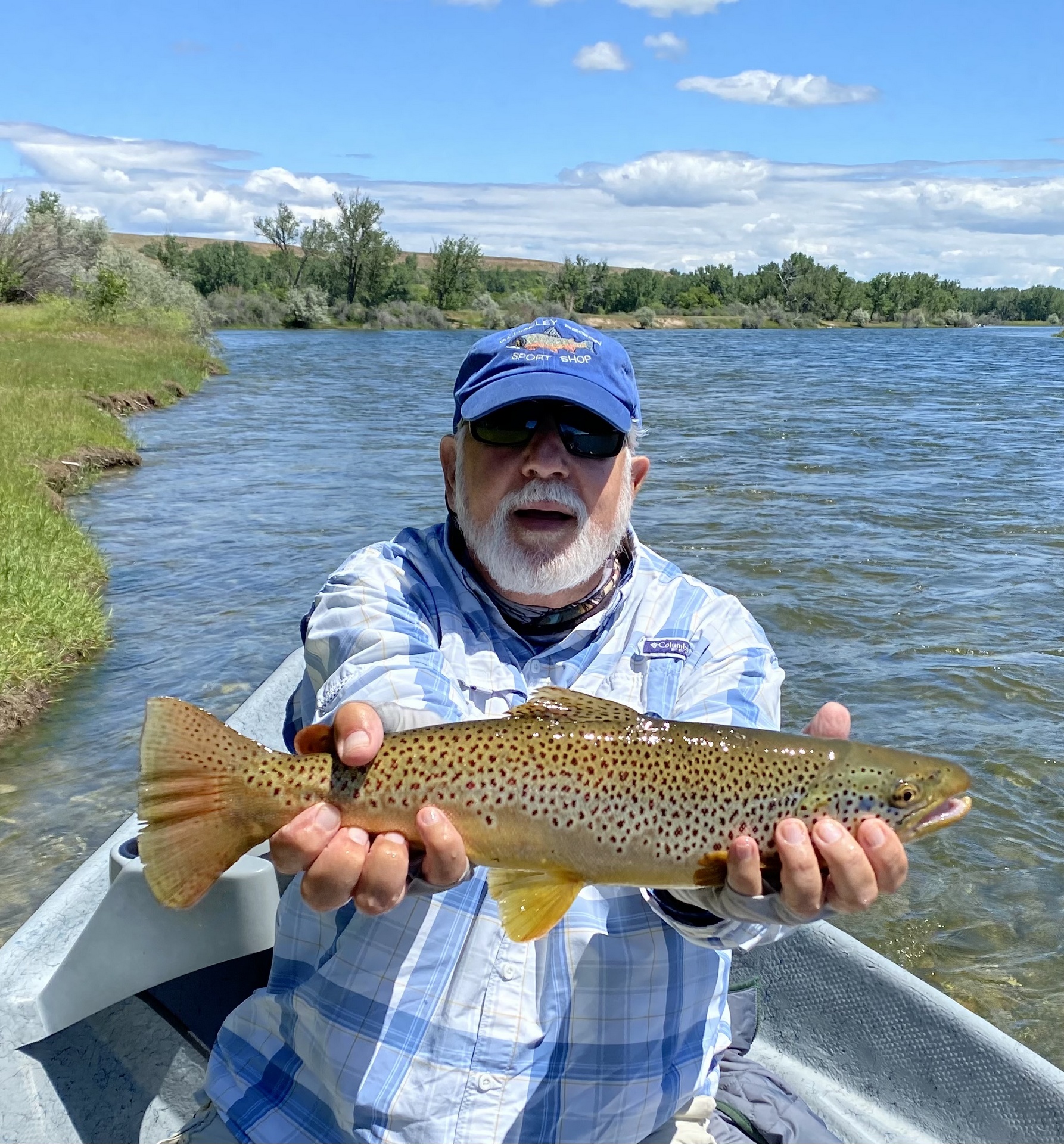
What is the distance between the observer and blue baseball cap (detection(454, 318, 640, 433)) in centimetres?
302

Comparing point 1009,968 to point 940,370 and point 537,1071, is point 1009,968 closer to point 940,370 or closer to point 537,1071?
point 537,1071

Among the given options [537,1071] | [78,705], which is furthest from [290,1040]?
[78,705]

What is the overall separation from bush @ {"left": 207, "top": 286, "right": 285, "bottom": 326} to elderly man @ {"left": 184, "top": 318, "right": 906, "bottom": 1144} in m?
100

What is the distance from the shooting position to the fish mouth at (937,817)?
2555 mm

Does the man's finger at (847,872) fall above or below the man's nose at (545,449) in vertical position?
below

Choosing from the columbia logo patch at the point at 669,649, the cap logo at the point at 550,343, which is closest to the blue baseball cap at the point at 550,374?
the cap logo at the point at 550,343

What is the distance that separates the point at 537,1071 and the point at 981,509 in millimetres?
14404

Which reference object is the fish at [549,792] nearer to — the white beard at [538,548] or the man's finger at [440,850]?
the man's finger at [440,850]

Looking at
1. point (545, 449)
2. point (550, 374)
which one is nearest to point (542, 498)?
point (545, 449)

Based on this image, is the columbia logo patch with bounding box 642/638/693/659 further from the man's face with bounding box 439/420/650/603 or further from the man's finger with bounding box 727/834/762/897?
the man's finger with bounding box 727/834/762/897

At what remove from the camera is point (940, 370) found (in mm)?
44281

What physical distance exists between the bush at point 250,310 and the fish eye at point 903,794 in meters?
101

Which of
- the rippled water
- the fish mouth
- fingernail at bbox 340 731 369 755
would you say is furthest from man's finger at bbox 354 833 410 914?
the rippled water

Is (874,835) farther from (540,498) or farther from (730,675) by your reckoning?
(540,498)
